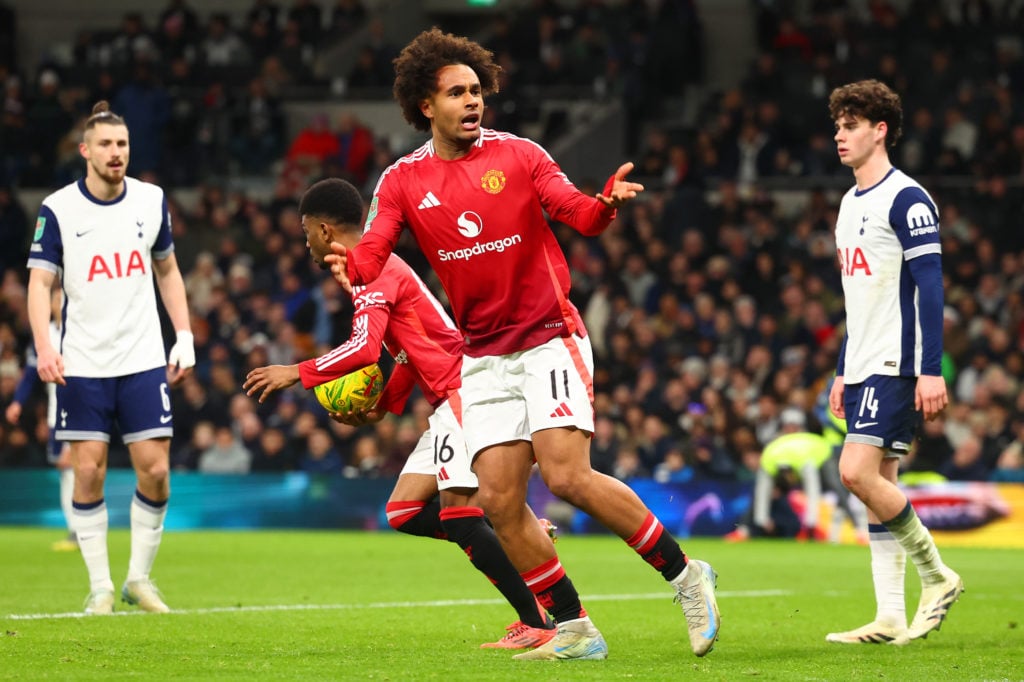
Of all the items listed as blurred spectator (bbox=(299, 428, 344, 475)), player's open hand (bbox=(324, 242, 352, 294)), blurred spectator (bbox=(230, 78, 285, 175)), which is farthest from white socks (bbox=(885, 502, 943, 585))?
blurred spectator (bbox=(230, 78, 285, 175))

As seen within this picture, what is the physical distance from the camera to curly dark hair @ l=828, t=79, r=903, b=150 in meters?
7.83

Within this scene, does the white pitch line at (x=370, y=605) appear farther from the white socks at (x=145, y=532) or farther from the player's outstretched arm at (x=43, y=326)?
the player's outstretched arm at (x=43, y=326)

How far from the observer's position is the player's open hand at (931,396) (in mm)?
7296

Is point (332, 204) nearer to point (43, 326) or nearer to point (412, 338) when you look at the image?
point (412, 338)

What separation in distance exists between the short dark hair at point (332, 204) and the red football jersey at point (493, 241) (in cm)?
70

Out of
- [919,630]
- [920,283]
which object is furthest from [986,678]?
[920,283]

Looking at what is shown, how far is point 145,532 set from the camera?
9.14m

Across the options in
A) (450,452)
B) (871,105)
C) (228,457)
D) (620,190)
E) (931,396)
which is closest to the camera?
(620,190)

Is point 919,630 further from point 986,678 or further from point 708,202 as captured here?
point 708,202

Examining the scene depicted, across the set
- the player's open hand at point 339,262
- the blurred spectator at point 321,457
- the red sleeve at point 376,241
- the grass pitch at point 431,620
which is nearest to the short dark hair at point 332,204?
the red sleeve at point 376,241

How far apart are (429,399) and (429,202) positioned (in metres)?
1.17

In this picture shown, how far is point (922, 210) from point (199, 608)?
458cm

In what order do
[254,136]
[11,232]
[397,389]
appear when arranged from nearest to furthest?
[397,389] → [11,232] → [254,136]

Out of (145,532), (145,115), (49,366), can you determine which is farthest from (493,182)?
(145,115)
